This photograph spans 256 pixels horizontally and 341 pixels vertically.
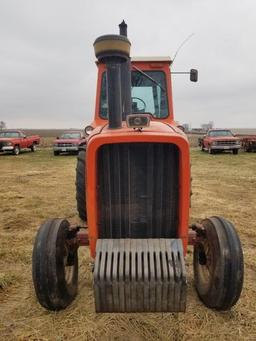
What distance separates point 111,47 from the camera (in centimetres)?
297

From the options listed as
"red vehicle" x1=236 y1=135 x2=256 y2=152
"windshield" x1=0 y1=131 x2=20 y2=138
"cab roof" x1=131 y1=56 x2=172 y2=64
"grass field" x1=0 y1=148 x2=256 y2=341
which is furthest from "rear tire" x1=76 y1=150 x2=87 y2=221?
"windshield" x1=0 y1=131 x2=20 y2=138

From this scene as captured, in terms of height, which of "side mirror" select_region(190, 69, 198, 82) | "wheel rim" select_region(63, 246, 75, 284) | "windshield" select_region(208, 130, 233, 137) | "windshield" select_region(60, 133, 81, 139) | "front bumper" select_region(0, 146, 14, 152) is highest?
"side mirror" select_region(190, 69, 198, 82)

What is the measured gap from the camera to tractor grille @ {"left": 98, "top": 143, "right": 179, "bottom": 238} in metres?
3.23

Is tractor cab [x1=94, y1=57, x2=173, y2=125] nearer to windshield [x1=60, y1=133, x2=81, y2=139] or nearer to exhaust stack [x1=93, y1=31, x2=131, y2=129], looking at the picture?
exhaust stack [x1=93, y1=31, x2=131, y2=129]

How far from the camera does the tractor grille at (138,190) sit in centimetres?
323

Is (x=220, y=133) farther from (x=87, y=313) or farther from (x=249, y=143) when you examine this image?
(x=87, y=313)

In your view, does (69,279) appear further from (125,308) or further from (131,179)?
(131,179)

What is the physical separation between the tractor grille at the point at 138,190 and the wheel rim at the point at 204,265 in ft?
1.32

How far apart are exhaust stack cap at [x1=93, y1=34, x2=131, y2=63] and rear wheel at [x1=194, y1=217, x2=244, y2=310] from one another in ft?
5.90

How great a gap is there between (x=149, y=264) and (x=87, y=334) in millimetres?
919

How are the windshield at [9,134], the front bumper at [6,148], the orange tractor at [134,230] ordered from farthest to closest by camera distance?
the windshield at [9,134], the front bumper at [6,148], the orange tractor at [134,230]

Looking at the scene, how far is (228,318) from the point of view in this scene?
11.2ft

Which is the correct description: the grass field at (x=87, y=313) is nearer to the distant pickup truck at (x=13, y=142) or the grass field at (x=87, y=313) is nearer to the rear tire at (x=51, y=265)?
the rear tire at (x=51, y=265)

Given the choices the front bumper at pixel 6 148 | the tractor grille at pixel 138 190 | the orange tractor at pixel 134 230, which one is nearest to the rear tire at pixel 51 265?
the orange tractor at pixel 134 230
